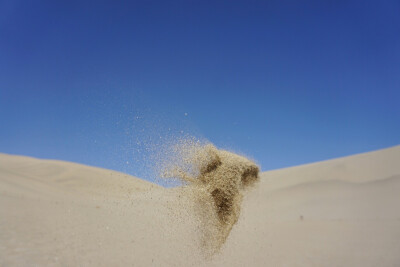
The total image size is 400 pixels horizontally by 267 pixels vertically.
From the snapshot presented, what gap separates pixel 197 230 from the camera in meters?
7.68

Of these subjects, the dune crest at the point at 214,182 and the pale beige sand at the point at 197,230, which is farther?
the pale beige sand at the point at 197,230

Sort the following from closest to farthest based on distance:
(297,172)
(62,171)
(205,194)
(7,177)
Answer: (205,194)
(7,177)
(297,172)
(62,171)

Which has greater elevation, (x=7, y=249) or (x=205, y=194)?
(x=205, y=194)

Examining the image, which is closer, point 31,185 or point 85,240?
point 85,240

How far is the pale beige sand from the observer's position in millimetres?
9445

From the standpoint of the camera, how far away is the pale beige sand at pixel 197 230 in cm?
945

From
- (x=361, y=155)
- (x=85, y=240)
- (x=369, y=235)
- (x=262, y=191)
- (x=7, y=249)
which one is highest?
(x=361, y=155)

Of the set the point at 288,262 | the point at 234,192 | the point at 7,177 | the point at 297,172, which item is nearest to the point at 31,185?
the point at 7,177

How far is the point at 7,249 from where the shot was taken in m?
8.72

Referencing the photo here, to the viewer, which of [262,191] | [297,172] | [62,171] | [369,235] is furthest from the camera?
[62,171]

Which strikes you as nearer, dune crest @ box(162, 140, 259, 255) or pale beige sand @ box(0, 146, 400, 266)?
dune crest @ box(162, 140, 259, 255)

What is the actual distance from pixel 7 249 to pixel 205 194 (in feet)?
17.9

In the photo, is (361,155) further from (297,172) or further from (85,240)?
(85,240)

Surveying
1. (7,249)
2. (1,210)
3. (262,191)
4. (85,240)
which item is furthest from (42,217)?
(262,191)
